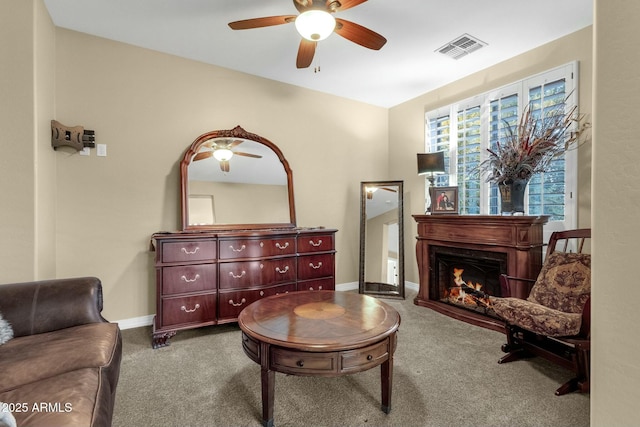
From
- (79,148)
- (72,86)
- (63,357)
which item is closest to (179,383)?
(63,357)

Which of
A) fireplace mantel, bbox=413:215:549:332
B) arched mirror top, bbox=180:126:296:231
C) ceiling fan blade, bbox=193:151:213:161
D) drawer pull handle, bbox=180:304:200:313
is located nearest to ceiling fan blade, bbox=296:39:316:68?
arched mirror top, bbox=180:126:296:231

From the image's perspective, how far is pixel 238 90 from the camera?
143 inches

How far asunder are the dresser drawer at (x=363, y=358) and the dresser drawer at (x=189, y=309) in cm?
172

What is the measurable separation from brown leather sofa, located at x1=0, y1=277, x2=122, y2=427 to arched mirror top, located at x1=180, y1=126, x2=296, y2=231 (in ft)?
Result: 4.68

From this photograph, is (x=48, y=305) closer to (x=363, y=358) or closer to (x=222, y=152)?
(x=363, y=358)

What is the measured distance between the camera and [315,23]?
6.64ft

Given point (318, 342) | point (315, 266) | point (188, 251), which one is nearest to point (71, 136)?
point (188, 251)

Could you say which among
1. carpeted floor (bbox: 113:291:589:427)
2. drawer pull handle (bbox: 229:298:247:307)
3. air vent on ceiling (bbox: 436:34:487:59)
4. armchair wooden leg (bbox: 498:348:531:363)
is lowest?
carpeted floor (bbox: 113:291:589:427)

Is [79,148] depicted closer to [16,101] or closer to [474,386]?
[16,101]

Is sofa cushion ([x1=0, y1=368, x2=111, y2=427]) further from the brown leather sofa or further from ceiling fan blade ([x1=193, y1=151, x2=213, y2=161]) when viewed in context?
ceiling fan blade ([x1=193, y1=151, x2=213, y2=161])

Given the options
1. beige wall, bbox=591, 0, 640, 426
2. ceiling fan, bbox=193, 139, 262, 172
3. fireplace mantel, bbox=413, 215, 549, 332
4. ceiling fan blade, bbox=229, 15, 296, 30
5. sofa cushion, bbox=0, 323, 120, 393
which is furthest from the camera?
ceiling fan, bbox=193, 139, 262, 172

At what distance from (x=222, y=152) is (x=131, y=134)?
2.91ft

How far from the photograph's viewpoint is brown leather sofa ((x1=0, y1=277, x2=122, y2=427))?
41.0 inches

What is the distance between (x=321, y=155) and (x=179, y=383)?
10.2ft
